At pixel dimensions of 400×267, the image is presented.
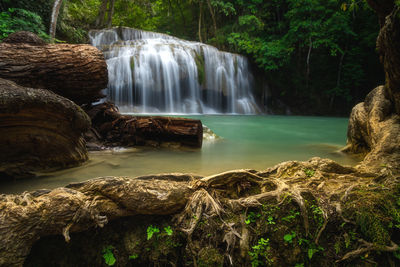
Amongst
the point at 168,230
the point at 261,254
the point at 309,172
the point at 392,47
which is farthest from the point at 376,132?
the point at 168,230

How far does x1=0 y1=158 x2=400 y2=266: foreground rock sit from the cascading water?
1022 cm

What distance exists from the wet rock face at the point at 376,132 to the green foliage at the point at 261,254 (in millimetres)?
1501

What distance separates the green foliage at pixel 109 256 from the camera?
1.41 metres

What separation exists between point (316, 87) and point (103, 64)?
54.9 ft

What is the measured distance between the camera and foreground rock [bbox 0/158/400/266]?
1.37m

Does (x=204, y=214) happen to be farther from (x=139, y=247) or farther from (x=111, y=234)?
(x=111, y=234)

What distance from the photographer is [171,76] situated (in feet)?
42.0

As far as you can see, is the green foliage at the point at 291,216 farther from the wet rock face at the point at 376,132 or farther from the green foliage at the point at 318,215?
the wet rock face at the point at 376,132

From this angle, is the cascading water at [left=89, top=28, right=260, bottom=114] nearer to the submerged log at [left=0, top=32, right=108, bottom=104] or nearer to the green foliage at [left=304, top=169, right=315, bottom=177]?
the submerged log at [left=0, top=32, right=108, bottom=104]

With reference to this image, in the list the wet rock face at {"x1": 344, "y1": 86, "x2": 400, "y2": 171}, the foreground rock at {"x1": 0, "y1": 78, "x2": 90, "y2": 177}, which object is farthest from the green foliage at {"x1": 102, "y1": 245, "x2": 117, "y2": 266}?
the wet rock face at {"x1": 344, "y1": 86, "x2": 400, "y2": 171}

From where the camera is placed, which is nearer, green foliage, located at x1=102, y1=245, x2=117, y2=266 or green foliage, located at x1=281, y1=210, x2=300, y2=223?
green foliage, located at x1=102, y1=245, x2=117, y2=266

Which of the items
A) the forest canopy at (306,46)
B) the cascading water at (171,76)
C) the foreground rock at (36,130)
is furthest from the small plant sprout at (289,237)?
the forest canopy at (306,46)

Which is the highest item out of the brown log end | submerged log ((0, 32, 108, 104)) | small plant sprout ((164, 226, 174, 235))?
the brown log end

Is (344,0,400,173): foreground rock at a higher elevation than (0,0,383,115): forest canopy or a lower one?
lower
